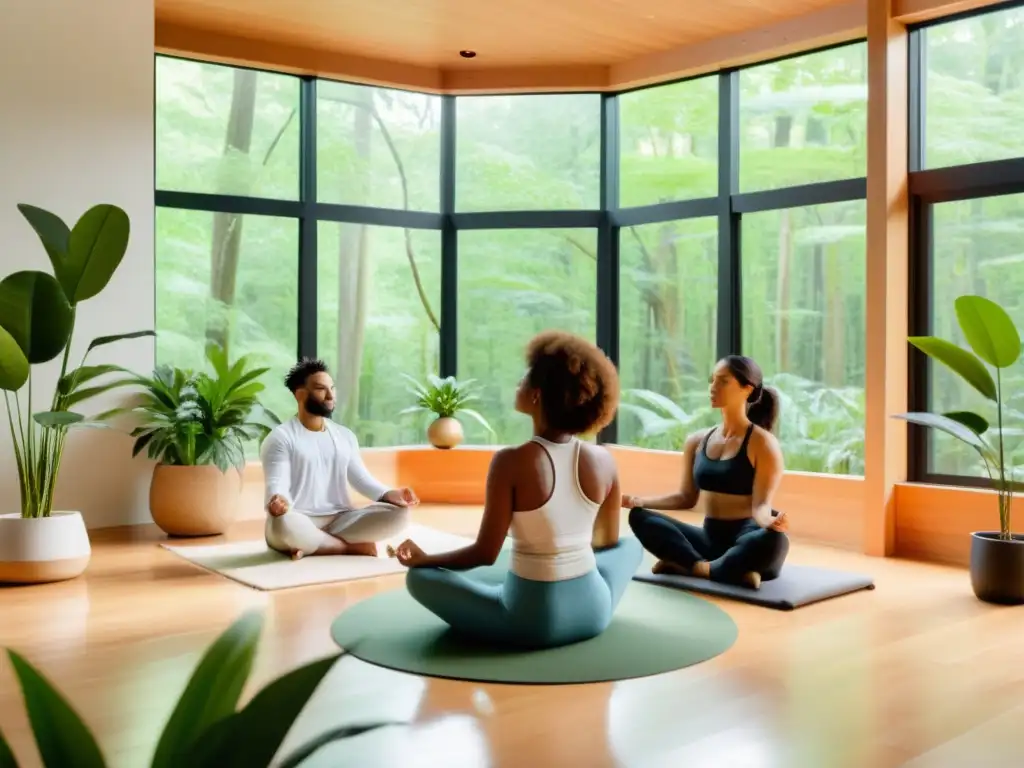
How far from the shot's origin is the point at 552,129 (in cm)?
722

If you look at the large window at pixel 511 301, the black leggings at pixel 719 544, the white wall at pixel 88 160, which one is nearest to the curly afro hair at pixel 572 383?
the black leggings at pixel 719 544

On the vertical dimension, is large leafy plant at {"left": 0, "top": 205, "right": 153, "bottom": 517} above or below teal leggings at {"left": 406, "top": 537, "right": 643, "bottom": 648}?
above

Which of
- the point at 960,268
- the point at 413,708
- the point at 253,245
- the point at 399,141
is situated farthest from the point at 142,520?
the point at 960,268

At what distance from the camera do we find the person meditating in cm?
323

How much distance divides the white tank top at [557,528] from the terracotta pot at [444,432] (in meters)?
3.70

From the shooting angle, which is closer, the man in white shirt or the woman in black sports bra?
the woman in black sports bra

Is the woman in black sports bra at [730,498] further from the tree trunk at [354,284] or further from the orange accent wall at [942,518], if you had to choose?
the tree trunk at [354,284]

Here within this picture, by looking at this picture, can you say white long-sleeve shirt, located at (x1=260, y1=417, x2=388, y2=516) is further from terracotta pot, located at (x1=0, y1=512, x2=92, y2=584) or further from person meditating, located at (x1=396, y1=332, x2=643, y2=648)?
person meditating, located at (x1=396, y1=332, x2=643, y2=648)

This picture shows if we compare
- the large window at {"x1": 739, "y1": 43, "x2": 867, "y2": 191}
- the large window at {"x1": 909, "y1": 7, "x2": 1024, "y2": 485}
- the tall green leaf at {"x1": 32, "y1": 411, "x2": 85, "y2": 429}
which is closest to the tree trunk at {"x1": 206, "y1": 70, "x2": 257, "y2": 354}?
the tall green leaf at {"x1": 32, "y1": 411, "x2": 85, "y2": 429}

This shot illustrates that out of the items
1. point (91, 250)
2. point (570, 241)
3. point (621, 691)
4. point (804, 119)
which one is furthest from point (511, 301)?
point (621, 691)

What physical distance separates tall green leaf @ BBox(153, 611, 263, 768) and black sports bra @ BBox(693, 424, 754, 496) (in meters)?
3.61

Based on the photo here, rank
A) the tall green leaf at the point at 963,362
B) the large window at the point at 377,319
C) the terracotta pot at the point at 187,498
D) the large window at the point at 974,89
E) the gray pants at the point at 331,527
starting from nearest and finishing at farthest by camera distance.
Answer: the tall green leaf at the point at 963,362, the gray pants at the point at 331,527, the large window at the point at 974,89, the terracotta pot at the point at 187,498, the large window at the point at 377,319

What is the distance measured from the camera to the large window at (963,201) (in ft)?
16.9

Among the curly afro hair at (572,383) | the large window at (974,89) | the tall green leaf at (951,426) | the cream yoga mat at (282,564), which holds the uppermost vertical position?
the large window at (974,89)
